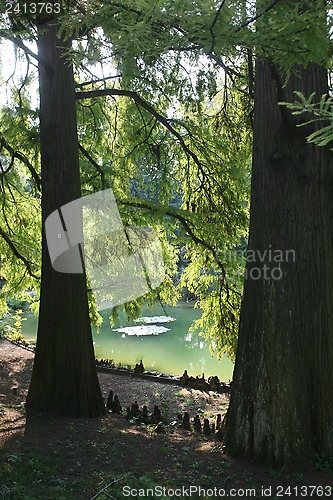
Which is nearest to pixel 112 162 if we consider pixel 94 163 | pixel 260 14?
pixel 94 163

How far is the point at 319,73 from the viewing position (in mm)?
4285

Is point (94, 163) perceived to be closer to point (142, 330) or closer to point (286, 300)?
point (286, 300)

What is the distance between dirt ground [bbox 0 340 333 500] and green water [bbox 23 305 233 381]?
609 centimetres

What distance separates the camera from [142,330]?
66.1ft

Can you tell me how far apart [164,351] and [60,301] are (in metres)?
10.8

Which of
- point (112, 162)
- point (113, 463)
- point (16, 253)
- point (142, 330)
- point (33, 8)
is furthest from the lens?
point (142, 330)

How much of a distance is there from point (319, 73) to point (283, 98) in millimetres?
573

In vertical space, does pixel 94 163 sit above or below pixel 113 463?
above

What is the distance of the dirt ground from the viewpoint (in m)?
3.45

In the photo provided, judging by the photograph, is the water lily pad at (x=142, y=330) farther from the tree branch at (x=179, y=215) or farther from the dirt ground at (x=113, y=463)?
the dirt ground at (x=113, y=463)

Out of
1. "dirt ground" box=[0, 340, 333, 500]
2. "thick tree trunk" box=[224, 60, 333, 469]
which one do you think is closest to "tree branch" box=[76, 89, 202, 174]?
"thick tree trunk" box=[224, 60, 333, 469]

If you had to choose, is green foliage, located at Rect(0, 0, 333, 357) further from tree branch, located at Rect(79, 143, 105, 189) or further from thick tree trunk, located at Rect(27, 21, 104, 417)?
thick tree trunk, located at Rect(27, 21, 104, 417)

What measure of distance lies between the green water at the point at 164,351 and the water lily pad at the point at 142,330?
351 millimetres

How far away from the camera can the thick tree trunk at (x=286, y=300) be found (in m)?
3.99
